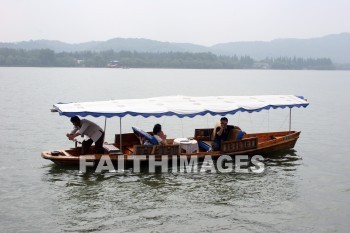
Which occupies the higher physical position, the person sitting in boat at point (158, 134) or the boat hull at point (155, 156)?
the person sitting in boat at point (158, 134)

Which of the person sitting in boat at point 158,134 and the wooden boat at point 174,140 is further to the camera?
the person sitting in boat at point 158,134

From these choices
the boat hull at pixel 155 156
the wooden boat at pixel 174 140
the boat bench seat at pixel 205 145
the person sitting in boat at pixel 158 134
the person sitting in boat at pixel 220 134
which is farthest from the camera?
the boat bench seat at pixel 205 145

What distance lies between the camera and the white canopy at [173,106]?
1609cm

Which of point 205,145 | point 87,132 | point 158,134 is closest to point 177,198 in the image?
point 158,134

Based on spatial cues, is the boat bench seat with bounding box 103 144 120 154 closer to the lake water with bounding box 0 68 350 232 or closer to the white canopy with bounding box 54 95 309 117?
the lake water with bounding box 0 68 350 232

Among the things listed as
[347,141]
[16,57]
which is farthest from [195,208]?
[16,57]

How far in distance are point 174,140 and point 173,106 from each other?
1445mm

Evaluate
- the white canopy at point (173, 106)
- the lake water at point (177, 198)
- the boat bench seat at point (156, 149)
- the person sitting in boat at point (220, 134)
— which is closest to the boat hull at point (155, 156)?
the boat bench seat at point (156, 149)

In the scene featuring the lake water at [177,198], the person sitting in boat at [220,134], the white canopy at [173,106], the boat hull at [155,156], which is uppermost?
the white canopy at [173,106]

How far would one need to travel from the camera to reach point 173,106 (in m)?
17.3

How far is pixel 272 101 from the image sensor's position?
19.5 meters

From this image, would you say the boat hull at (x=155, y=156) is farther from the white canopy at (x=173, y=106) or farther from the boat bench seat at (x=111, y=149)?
the white canopy at (x=173, y=106)

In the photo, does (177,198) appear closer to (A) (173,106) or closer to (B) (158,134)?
(B) (158,134)

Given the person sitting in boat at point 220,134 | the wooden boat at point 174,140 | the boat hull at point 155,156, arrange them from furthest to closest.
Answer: the person sitting in boat at point 220,134, the wooden boat at point 174,140, the boat hull at point 155,156
